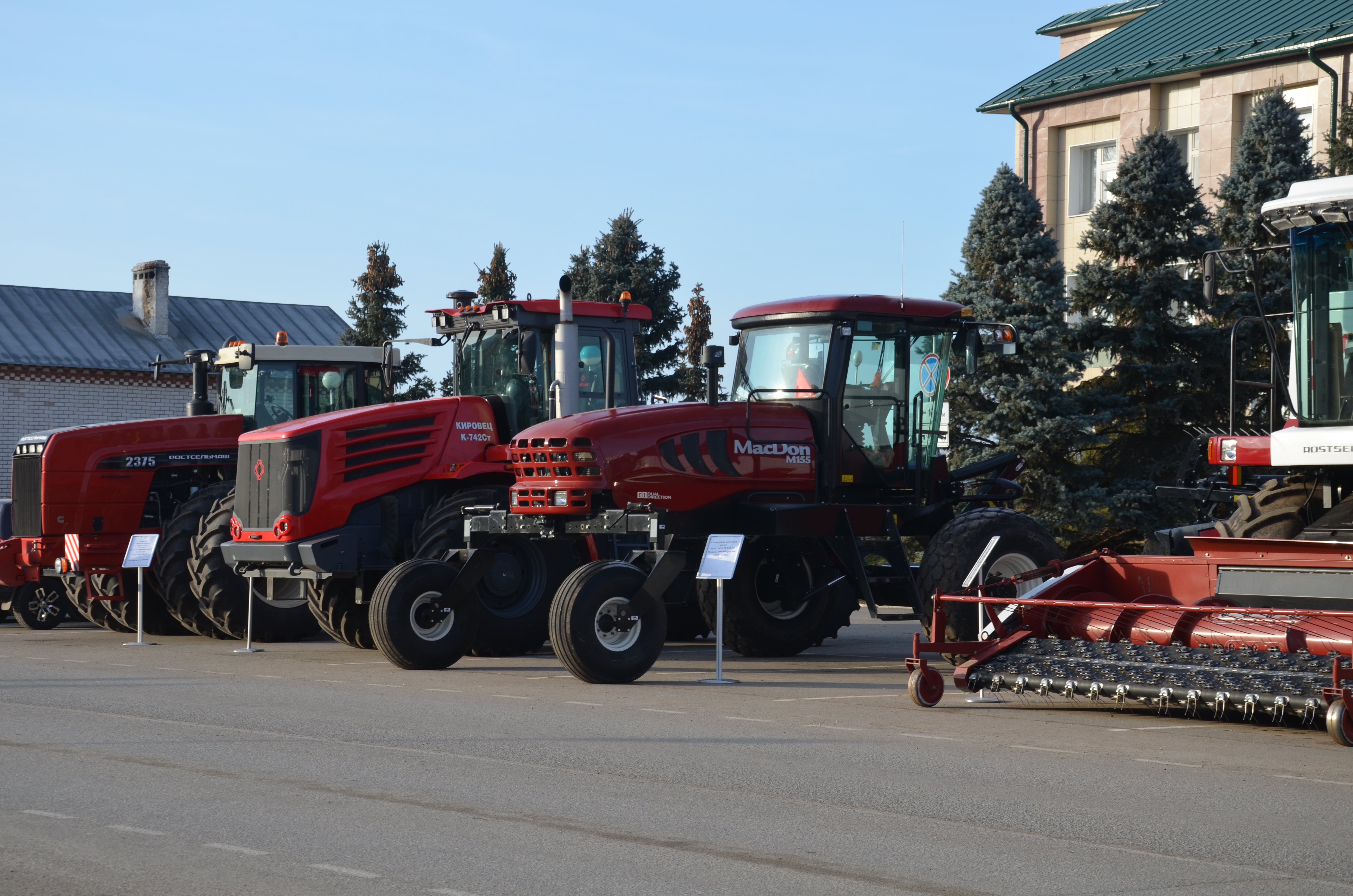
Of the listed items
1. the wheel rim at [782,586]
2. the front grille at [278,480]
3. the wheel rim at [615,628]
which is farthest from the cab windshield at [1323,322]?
the front grille at [278,480]

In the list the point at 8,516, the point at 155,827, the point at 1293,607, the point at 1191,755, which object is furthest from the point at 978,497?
the point at 8,516

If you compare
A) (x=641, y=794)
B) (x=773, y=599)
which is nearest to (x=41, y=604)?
(x=773, y=599)

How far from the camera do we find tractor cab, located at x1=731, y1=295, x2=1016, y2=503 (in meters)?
15.5

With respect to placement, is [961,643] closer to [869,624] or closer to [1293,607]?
[1293,607]

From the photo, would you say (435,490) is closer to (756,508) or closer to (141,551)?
(141,551)

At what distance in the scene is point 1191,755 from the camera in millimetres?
9492

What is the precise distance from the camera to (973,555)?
14.5 metres

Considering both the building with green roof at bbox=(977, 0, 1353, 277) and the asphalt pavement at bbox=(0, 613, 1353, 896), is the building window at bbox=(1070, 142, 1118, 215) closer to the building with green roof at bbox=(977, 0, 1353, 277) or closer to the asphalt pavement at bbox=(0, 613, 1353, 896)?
the building with green roof at bbox=(977, 0, 1353, 277)

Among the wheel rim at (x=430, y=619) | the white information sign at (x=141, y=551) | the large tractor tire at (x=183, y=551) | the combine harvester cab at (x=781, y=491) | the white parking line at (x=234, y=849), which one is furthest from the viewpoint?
the large tractor tire at (x=183, y=551)

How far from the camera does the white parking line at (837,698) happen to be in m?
12.5

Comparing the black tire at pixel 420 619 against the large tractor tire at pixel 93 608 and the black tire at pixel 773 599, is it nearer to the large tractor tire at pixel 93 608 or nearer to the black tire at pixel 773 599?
the black tire at pixel 773 599

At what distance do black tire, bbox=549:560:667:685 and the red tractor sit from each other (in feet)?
0.05

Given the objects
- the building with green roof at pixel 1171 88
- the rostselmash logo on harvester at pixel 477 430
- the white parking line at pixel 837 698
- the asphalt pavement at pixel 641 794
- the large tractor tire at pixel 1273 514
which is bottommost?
the white parking line at pixel 837 698

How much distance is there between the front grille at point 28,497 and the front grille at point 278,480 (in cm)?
438
